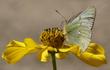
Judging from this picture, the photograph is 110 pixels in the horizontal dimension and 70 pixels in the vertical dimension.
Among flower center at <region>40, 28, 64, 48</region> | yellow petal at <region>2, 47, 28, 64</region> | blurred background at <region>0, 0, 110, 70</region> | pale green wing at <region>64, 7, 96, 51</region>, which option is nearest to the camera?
yellow petal at <region>2, 47, 28, 64</region>

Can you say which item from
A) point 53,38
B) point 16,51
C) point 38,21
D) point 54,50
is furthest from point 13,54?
point 38,21

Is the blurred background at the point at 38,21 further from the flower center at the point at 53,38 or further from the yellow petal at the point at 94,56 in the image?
the yellow petal at the point at 94,56

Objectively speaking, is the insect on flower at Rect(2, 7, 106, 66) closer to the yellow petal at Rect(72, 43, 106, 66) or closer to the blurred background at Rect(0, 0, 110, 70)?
the yellow petal at Rect(72, 43, 106, 66)

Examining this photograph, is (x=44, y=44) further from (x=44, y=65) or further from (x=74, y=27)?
(x=44, y=65)

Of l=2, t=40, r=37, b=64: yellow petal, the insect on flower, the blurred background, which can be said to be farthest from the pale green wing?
the blurred background

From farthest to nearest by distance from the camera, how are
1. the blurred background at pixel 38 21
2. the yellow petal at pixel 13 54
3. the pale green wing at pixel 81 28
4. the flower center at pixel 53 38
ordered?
the blurred background at pixel 38 21, the flower center at pixel 53 38, the pale green wing at pixel 81 28, the yellow petal at pixel 13 54

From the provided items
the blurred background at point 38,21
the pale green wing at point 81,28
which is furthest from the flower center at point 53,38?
the blurred background at point 38,21
